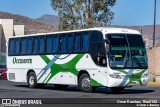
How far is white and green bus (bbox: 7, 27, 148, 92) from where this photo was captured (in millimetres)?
20078

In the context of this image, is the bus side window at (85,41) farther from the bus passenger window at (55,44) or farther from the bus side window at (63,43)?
the bus passenger window at (55,44)

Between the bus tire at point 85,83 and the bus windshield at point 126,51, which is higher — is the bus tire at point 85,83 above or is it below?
below

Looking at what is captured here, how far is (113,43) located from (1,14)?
11897 centimetres

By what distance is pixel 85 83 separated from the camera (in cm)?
2111

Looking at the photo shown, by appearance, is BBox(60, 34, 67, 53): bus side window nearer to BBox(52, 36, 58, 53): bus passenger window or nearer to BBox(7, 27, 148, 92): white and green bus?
BBox(7, 27, 148, 92): white and green bus

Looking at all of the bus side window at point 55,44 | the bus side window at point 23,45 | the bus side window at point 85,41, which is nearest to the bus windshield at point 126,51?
the bus side window at point 85,41

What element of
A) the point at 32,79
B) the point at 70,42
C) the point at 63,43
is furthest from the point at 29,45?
the point at 70,42

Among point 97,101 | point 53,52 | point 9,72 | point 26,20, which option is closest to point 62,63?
point 53,52

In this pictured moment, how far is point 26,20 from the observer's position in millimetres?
131750

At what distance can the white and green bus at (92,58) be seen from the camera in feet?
65.9

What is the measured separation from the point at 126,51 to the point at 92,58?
59.8 inches

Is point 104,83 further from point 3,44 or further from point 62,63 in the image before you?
point 3,44

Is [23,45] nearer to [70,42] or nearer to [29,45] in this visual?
[29,45]

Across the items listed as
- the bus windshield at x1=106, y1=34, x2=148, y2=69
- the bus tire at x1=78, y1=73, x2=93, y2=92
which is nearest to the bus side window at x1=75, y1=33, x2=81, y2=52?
the bus tire at x1=78, y1=73, x2=93, y2=92
